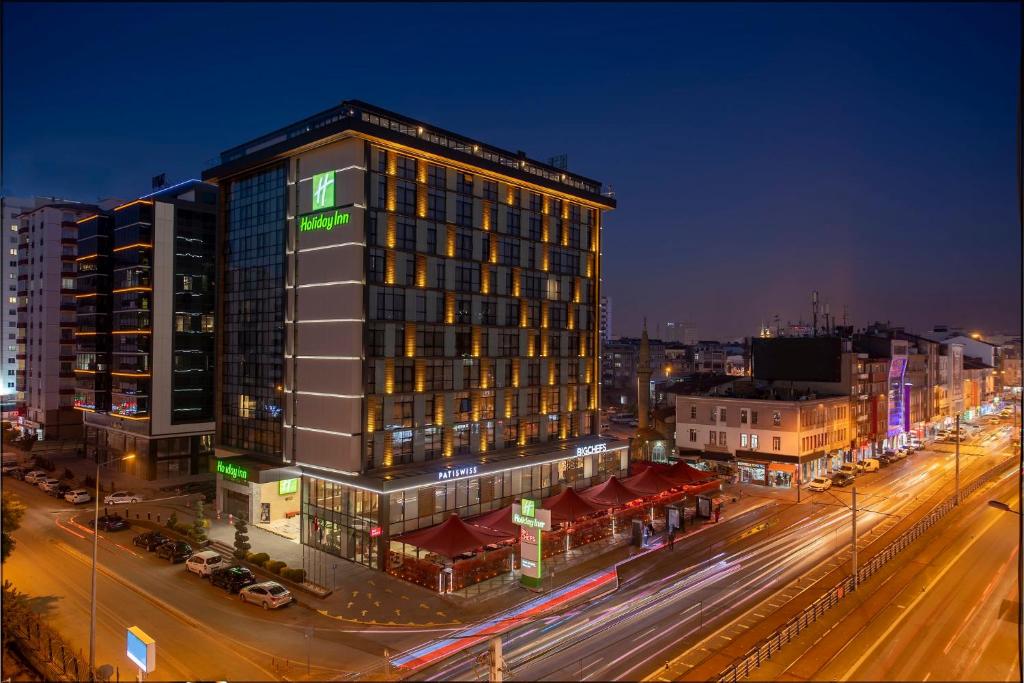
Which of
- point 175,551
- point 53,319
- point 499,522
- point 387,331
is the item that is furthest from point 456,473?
point 53,319

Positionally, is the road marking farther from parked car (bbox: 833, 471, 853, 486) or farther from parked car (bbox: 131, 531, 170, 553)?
parked car (bbox: 131, 531, 170, 553)

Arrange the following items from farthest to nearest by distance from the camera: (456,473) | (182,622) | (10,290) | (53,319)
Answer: (10,290) < (53,319) < (456,473) < (182,622)

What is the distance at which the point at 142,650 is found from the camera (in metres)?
22.2

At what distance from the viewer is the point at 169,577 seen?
36625mm

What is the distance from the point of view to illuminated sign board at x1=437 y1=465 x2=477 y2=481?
41594 millimetres

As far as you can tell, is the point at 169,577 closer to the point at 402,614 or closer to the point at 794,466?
the point at 402,614

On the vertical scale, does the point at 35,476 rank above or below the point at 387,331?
below

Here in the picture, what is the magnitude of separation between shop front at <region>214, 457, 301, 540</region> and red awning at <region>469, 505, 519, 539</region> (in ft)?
43.6

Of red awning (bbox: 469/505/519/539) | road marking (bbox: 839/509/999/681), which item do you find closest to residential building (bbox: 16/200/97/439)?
red awning (bbox: 469/505/519/539)

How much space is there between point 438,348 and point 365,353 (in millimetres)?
6239

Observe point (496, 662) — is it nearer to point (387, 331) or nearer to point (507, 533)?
point (507, 533)

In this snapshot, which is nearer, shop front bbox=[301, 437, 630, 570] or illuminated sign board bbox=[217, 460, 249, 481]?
shop front bbox=[301, 437, 630, 570]

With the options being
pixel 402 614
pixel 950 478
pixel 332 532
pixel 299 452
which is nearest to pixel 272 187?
pixel 299 452

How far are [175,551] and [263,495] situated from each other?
7941 millimetres
